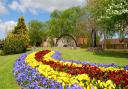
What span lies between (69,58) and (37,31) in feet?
313

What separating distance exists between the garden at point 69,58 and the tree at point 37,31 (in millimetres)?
16070

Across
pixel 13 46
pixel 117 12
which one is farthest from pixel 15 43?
pixel 117 12

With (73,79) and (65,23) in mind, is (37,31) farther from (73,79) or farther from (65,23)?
(73,79)

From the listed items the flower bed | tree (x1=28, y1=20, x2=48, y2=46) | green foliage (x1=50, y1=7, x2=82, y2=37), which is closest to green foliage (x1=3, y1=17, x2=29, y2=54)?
the flower bed

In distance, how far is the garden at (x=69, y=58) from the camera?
10.2 m

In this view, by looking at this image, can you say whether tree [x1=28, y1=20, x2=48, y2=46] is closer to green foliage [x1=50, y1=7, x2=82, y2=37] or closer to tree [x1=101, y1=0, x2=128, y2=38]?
green foliage [x1=50, y1=7, x2=82, y2=37]

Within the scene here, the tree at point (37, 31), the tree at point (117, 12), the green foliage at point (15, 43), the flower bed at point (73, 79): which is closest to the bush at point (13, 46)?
the green foliage at point (15, 43)

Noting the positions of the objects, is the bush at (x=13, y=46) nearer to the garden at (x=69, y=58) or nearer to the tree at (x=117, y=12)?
the garden at (x=69, y=58)

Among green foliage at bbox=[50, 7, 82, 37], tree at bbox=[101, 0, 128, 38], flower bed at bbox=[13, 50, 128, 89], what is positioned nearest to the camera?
flower bed at bbox=[13, 50, 128, 89]

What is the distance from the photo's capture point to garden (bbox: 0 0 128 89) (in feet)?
33.6

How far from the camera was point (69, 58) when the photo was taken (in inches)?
1160

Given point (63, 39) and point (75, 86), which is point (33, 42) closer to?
point (63, 39)

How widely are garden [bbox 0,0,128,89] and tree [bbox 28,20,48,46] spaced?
52.7 ft

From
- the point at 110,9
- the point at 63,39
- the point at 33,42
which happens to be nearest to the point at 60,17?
the point at 33,42
